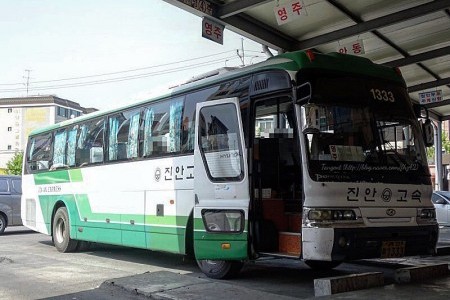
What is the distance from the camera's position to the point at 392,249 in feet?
22.9

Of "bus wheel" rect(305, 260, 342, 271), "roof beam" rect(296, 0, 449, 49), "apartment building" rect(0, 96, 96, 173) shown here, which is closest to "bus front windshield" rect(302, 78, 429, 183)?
"bus wheel" rect(305, 260, 342, 271)

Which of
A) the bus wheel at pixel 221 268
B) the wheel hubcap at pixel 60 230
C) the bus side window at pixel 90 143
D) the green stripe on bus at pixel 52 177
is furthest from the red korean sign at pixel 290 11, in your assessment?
the wheel hubcap at pixel 60 230

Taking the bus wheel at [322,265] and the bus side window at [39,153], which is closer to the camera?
the bus wheel at [322,265]

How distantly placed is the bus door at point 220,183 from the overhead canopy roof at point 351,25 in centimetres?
305

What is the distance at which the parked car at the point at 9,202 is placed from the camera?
55.9 ft

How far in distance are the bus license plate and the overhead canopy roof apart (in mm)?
5486

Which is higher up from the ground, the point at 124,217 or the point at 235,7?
the point at 235,7

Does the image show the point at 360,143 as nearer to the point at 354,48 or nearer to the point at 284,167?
the point at 284,167

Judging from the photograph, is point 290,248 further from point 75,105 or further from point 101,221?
point 75,105

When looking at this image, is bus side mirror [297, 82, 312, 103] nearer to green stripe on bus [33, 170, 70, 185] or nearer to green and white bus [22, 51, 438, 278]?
green and white bus [22, 51, 438, 278]

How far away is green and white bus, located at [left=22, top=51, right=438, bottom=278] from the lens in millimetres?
6812

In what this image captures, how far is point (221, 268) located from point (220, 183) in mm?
1398

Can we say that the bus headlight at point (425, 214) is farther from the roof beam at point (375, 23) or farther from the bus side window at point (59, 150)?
the bus side window at point (59, 150)

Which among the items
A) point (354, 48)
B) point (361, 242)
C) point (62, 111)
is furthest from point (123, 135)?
point (62, 111)
